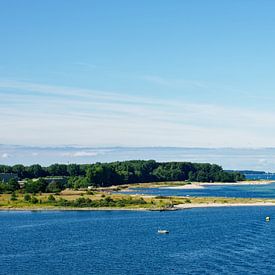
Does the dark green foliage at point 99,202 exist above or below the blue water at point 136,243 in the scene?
above

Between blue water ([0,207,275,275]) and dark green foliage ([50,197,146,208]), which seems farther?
dark green foliage ([50,197,146,208])

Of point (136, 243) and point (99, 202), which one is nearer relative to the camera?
point (136, 243)

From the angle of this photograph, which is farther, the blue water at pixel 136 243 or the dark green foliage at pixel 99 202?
the dark green foliage at pixel 99 202

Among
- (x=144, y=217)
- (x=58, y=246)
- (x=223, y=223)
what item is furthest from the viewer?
(x=144, y=217)

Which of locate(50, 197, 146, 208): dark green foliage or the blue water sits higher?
locate(50, 197, 146, 208): dark green foliage

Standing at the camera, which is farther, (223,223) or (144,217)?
(144,217)

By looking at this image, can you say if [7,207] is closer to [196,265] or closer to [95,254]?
[95,254]

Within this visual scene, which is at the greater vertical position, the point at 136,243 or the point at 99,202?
the point at 99,202

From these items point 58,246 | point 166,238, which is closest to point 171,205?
point 166,238
